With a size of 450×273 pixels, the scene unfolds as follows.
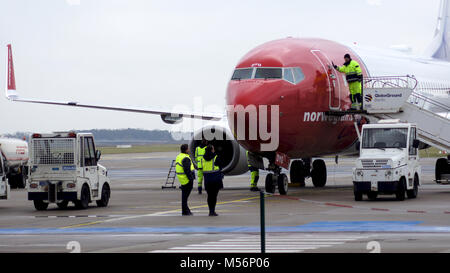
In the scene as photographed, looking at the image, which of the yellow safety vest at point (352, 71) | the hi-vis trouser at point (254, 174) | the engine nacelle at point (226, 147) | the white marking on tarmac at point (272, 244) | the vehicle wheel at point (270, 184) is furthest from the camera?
the engine nacelle at point (226, 147)

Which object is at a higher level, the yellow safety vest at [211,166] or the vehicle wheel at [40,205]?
the yellow safety vest at [211,166]

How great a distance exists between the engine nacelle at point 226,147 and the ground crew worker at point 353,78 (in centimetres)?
450

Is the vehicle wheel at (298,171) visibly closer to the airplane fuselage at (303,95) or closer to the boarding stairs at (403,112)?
the airplane fuselage at (303,95)

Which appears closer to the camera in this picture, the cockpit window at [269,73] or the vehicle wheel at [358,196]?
the vehicle wheel at [358,196]

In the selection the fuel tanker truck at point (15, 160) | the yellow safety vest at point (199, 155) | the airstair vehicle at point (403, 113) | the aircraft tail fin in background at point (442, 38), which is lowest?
the fuel tanker truck at point (15, 160)

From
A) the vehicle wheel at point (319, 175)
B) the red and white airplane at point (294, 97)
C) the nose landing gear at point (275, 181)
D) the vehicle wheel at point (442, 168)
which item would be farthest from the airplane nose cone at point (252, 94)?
the vehicle wheel at point (319, 175)

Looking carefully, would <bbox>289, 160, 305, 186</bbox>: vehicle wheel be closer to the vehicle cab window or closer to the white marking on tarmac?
the vehicle cab window

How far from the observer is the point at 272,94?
963 inches

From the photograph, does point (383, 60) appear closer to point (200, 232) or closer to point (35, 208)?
point (35, 208)

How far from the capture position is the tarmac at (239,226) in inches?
565

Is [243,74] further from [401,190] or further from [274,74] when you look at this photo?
[401,190]

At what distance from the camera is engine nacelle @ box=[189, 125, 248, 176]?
29406mm

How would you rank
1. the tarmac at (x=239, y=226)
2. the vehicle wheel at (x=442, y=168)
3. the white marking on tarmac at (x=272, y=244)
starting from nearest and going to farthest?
the white marking on tarmac at (x=272, y=244), the tarmac at (x=239, y=226), the vehicle wheel at (x=442, y=168)

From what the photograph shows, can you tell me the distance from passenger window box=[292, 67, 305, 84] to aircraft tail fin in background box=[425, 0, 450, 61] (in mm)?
22374
